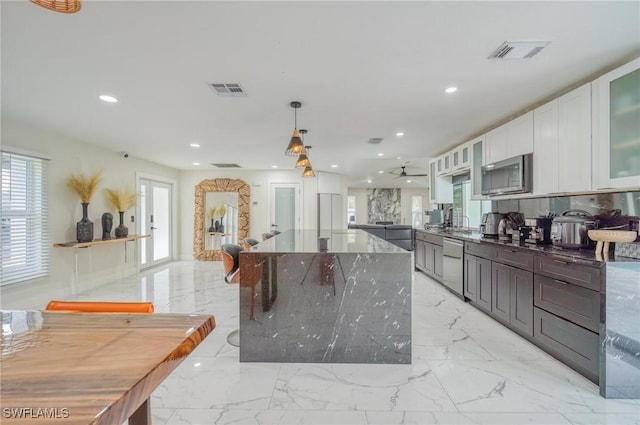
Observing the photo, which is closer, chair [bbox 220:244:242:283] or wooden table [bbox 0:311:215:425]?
wooden table [bbox 0:311:215:425]

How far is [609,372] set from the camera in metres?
1.97

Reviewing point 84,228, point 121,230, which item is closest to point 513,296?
point 84,228

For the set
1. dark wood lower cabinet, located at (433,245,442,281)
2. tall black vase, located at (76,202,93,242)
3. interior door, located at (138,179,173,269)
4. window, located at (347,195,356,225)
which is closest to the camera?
tall black vase, located at (76,202,93,242)

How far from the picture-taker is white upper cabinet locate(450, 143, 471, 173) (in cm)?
456

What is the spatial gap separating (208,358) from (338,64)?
8.76 feet

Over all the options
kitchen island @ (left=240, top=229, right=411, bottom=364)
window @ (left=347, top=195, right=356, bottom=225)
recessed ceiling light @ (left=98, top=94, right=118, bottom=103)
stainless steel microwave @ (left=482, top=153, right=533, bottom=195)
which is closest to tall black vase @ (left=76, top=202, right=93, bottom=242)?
recessed ceiling light @ (left=98, top=94, right=118, bottom=103)

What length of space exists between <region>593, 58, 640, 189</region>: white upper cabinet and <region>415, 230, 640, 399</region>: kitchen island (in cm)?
62

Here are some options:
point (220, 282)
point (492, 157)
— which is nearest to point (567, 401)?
point (492, 157)

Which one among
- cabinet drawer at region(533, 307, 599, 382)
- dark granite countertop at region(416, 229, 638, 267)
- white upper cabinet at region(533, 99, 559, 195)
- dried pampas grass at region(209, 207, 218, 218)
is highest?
white upper cabinet at region(533, 99, 559, 195)

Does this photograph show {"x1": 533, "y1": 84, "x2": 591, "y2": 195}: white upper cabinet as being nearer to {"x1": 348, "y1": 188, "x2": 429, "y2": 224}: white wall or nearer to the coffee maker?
the coffee maker

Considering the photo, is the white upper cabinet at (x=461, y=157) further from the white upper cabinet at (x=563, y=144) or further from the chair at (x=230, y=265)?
the chair at (x=230, y=265)

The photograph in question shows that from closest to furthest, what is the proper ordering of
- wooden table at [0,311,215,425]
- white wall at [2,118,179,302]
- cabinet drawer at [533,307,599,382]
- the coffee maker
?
wooden table at [0,311,215,425], cabinet drawer at [533,307,599,382], the coffee maker, white wall at [2,118,179,302]

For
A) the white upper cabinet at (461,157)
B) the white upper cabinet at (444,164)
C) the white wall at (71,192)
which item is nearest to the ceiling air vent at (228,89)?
the white wall at (71,192)

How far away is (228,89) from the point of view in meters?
2.87
